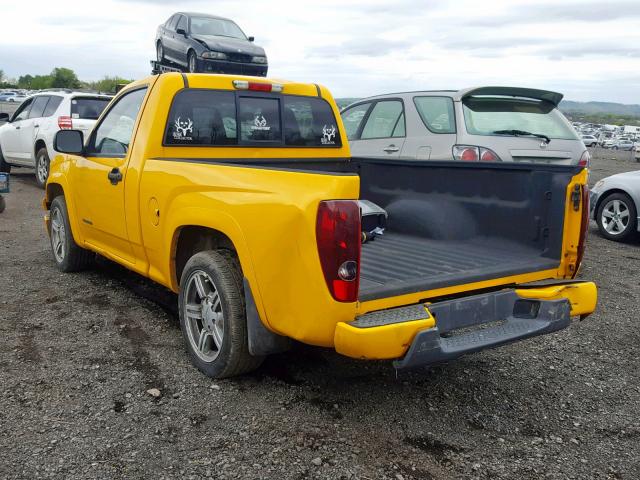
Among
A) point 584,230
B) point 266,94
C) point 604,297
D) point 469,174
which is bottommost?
point 604,297

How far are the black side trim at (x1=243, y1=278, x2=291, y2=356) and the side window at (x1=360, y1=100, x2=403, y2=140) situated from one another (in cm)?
488

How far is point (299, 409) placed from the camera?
3438 mm

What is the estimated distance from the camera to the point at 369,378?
153 inches

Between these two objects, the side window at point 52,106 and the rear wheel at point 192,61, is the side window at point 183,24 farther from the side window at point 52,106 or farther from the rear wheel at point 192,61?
the side window at point 52,106

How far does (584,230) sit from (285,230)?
1.89 metres

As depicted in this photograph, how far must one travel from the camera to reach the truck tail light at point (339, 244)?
9.29ft

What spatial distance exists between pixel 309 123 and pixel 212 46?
34.1ft

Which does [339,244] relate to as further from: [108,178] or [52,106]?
[52,106]

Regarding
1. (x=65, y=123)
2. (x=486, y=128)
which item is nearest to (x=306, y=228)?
(x=486, y=128)

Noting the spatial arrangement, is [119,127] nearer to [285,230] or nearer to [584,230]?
[285,230]

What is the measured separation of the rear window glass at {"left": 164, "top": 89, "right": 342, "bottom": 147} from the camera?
4.48 meters

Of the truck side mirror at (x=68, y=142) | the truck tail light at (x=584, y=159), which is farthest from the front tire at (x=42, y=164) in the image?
the truck tail light at (x=584, y=159)

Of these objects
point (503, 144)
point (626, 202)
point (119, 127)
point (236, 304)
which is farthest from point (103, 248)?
point (626, 202)

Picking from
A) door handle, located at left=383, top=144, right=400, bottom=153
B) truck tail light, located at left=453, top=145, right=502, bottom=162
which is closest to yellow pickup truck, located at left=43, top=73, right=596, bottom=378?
truck tail light, located at left=453, top=145, right=502, bottom=162
